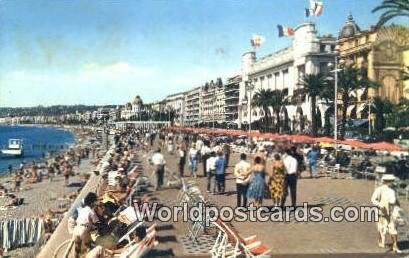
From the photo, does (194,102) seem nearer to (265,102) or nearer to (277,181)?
(265,102)

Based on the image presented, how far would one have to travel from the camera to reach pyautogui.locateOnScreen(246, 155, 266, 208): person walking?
11758 millimetres

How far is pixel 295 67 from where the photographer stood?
227 ft

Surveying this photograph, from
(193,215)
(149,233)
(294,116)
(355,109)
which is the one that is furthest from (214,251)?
(294,116)

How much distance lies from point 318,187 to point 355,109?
26.8 m

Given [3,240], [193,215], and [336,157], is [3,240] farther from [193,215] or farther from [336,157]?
[336,157]

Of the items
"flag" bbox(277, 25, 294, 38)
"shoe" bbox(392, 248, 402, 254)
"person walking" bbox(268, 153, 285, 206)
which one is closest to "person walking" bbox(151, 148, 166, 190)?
"person walking" bbox(268, 153, 285, 206)

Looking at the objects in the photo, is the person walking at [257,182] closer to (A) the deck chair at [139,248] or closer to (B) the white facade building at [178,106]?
(A) the deck chair at [139,248]

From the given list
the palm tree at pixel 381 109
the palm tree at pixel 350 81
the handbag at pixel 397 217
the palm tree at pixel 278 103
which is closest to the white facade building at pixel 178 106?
the palm tree at pixel 278 103

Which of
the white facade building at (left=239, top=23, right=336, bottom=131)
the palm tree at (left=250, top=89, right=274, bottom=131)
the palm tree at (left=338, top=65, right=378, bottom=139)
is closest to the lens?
the palm tree at (left=338, top=65, right=378, bottom=139)

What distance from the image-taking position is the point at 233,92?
375 feet

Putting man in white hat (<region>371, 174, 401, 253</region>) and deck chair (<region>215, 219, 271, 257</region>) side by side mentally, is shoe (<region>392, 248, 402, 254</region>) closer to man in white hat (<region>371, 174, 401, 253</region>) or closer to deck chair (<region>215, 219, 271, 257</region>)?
man in white hat (<region>371, 174, 401, 253</region>)

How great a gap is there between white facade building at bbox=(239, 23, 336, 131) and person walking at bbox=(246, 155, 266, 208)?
137ft

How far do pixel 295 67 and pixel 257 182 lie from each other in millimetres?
58846

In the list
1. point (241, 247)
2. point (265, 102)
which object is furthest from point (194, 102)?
point (241, 247)
